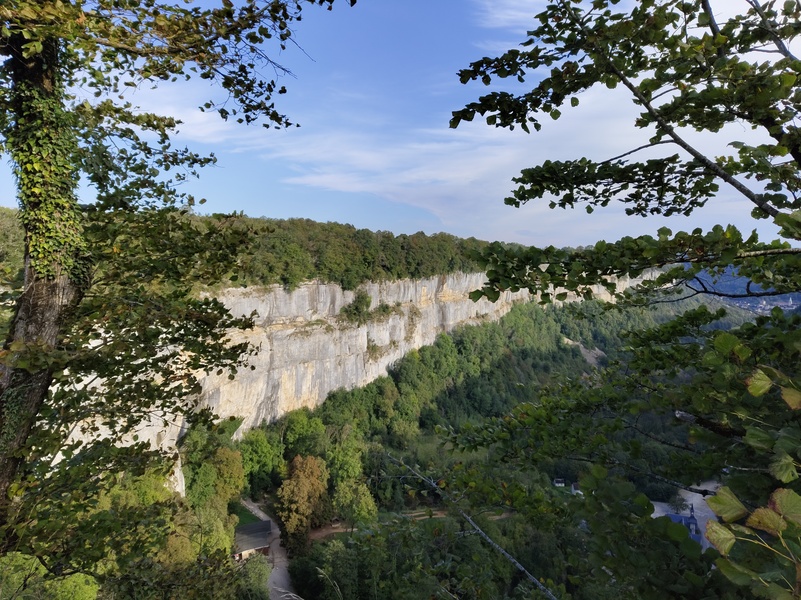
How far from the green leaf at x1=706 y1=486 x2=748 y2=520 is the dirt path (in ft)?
69.2

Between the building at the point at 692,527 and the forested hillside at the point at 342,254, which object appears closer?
the building at the point at 692,527

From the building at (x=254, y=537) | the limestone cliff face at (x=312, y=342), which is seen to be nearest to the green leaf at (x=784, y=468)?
the limestone cliff face at (x=312, y=342)

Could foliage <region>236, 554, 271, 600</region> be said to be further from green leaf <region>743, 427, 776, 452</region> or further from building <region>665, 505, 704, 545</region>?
green leaf <region>743, 427, 776, 452</region>

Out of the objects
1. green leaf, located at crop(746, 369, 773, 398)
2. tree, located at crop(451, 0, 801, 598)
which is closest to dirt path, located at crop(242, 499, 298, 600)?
tree, located at crop(451, 0, 801, 598)

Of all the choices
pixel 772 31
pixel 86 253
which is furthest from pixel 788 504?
pixel 86 253

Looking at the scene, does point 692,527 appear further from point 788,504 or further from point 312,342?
point 788,504

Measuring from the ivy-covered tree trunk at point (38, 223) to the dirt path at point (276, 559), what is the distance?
1817cm

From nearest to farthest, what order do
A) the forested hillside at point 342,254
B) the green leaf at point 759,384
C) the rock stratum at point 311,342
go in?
1. the green leaf at point 759,384
2. the rock stratum at point 311,342
3. the forested hillside at point 342,254

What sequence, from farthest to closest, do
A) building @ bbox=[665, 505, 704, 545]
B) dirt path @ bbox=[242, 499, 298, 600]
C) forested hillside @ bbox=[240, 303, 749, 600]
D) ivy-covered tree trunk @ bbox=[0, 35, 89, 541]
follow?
dirt path @ bbox=[242, 499, 298, 600]
forested hillside @ bbox=[240, 303, 749, 600]
ivy-covered tree trunk @ bbox=[0, 35, 89, 541]
building @ bbox=[665, 505, 704, 545]

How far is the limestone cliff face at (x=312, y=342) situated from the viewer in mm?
28438

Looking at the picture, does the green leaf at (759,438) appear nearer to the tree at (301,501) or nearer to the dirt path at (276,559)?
the dirt path at (276,559)

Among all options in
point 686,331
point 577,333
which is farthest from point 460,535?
point 577,333

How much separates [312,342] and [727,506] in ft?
110

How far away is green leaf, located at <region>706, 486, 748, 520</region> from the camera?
3.96 feet
